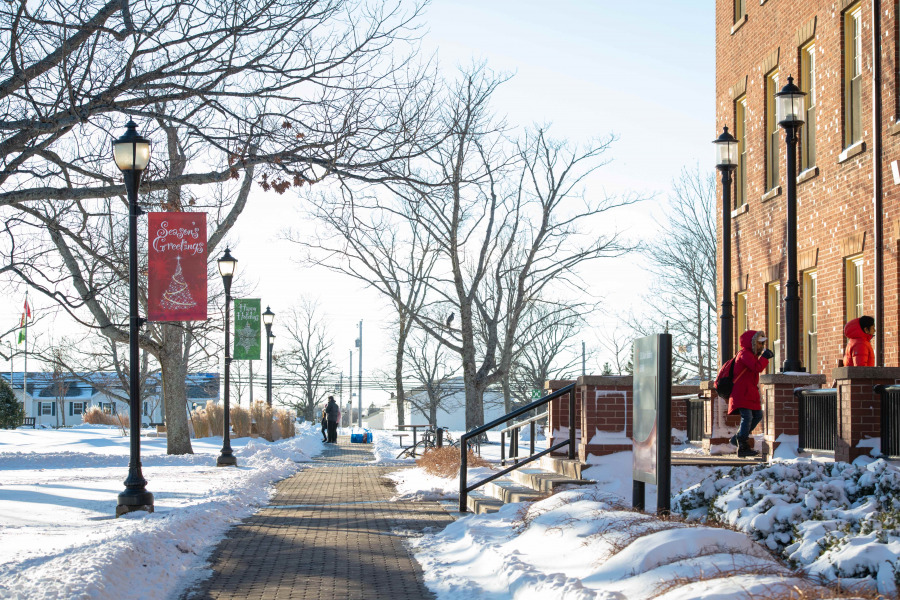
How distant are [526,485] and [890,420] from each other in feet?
17.0

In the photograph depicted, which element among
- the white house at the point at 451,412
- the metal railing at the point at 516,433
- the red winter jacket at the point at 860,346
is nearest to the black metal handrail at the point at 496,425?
the metal railing at the point at 516,433

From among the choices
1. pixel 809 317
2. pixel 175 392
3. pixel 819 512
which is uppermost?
pixel 809 317

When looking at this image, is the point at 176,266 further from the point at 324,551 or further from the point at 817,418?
the point at 817,418

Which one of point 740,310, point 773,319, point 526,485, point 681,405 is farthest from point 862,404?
point 740,310

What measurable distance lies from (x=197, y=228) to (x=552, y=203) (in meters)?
20.1

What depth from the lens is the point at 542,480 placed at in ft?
38.2

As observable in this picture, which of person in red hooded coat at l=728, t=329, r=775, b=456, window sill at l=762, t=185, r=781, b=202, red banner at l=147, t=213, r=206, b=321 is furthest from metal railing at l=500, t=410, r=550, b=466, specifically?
window sill at l=762, t=185, r=781, b=202

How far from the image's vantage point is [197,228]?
46.0ft

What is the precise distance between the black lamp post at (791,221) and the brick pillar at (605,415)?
2349mm

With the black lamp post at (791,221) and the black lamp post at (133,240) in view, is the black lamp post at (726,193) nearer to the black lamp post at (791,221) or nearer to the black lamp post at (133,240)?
the black lamp post at (791,221)

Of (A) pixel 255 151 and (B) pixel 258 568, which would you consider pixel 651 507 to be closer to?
(B) pixel 258 568

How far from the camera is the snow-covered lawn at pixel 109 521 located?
7.29m

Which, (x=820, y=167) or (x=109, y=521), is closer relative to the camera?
(x=109, y=521)

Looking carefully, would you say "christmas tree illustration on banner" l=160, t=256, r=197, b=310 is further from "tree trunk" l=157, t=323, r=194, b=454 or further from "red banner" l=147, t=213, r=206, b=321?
"tree trunk" l=157, t=323, r=194, b=454
